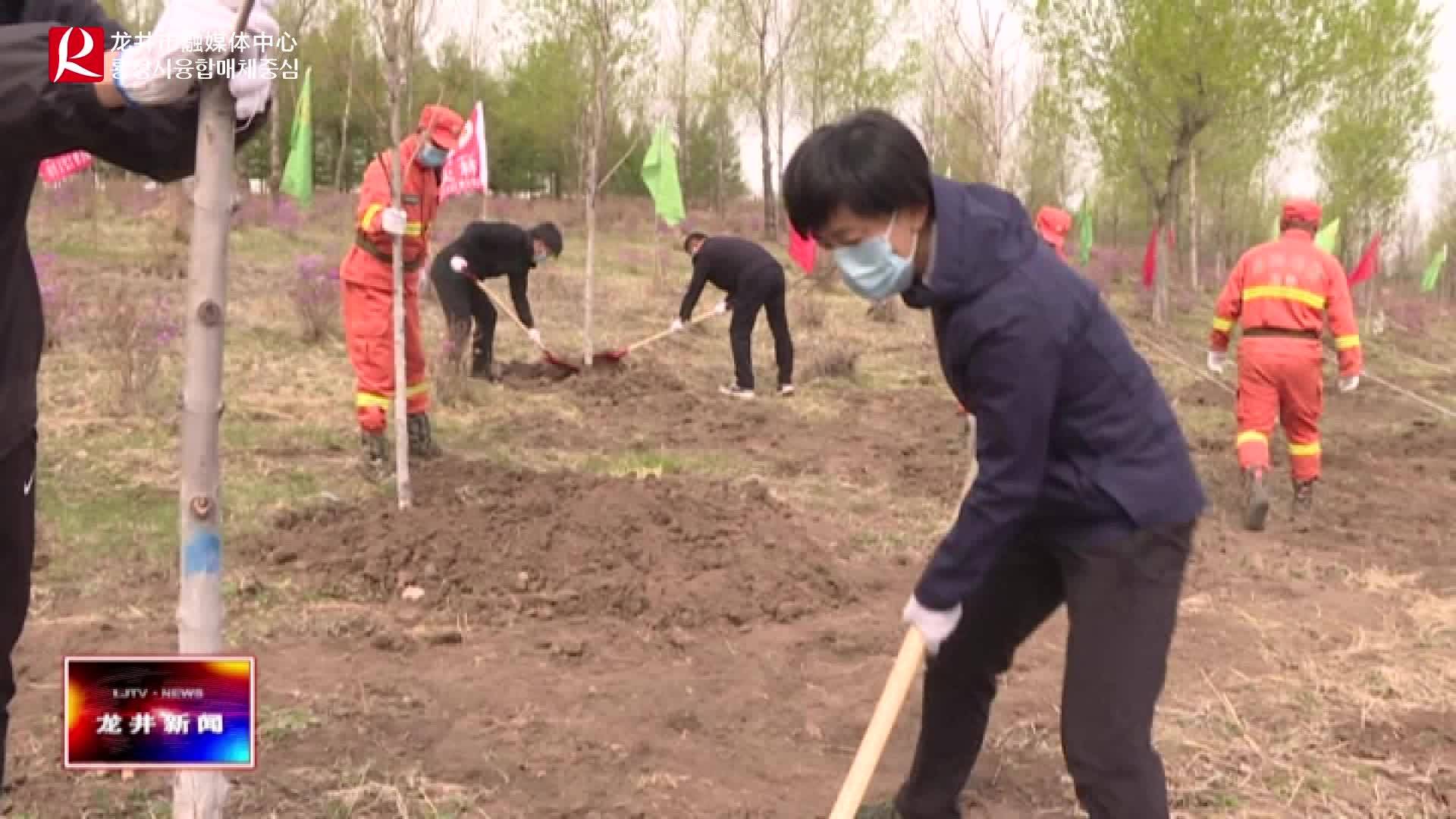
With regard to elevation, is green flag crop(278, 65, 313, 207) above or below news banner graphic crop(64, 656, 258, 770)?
above

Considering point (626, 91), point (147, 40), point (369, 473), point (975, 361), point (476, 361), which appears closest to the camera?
point (147, 40)

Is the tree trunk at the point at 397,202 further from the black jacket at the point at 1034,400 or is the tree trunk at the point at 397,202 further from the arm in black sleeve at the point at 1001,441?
the arm in black sleeve at the point at 1001,441

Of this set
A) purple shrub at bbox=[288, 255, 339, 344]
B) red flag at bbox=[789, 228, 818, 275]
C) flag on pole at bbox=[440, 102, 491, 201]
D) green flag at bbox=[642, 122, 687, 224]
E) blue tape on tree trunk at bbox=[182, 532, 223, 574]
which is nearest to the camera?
blue tape on tree trunk at bbox=[182, 532, 223, 574]

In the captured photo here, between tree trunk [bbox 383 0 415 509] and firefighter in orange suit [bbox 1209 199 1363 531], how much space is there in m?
4.11

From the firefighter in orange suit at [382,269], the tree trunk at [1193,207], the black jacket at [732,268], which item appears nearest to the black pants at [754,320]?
the black jacket at [732,268]

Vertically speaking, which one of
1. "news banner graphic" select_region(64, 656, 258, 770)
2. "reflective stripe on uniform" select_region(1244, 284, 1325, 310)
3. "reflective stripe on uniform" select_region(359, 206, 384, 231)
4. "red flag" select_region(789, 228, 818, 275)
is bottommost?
"news banner graphic" select_region(64, 656, 258, 770)

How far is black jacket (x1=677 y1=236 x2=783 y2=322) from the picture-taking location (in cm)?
941

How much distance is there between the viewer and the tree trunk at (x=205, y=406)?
165cm

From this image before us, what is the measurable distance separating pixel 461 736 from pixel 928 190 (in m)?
1.88

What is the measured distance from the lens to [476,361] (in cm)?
906

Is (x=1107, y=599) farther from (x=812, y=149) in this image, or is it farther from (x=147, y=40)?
(x=147, y=40)

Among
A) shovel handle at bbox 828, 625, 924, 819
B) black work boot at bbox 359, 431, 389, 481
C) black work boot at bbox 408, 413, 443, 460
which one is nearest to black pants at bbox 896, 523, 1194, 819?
shovel handle at bbox 828, 625, 924, 819

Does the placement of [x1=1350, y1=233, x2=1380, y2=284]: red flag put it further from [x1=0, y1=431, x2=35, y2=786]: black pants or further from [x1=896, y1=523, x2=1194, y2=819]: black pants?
[x1=0, y1=431, x2=35, y2=786]: black pants

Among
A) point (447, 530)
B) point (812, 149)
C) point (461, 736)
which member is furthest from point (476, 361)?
point (812, 149)
